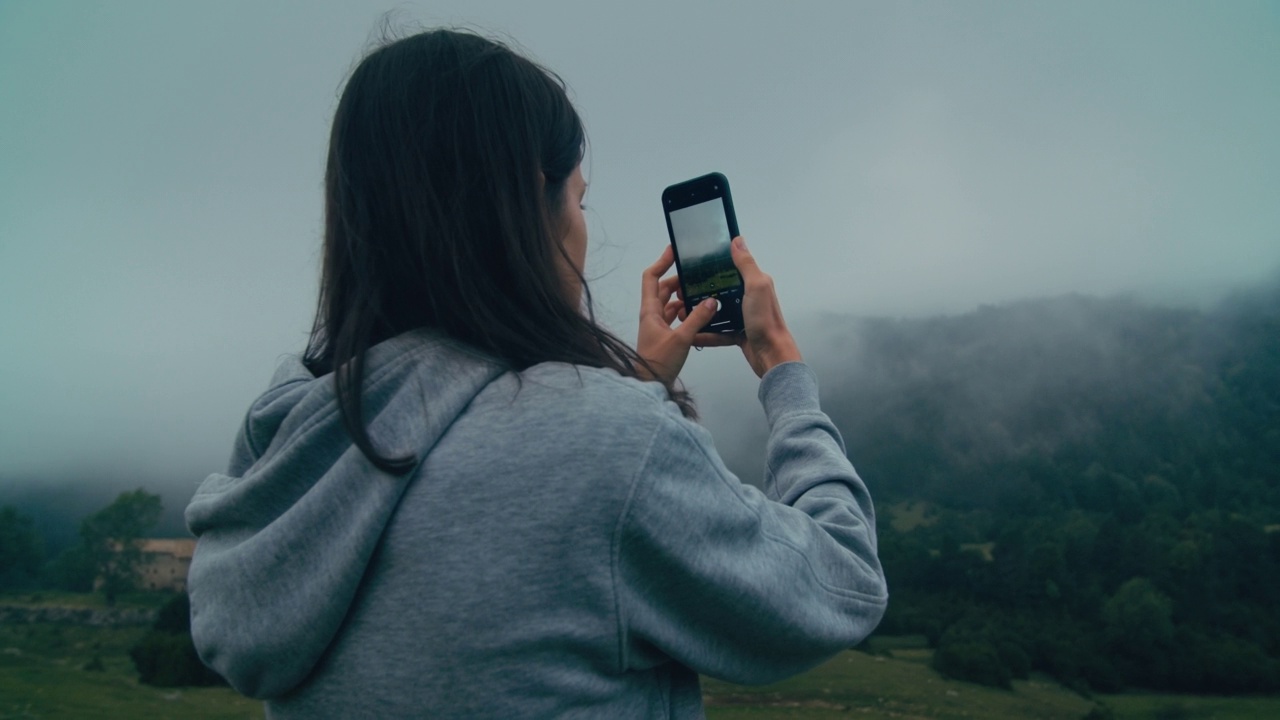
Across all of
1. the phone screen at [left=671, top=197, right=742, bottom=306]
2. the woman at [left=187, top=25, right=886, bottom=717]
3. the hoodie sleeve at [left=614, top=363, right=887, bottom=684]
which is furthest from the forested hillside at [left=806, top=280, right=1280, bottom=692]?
the woman at [left=187, top=25, right=886, bottom=717]

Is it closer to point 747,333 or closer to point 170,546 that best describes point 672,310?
point 747,333

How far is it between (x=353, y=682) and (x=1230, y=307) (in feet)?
11.4

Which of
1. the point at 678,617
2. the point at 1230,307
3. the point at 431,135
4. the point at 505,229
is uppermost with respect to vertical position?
the point at 431,135

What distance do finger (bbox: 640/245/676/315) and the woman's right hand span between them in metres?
0.17

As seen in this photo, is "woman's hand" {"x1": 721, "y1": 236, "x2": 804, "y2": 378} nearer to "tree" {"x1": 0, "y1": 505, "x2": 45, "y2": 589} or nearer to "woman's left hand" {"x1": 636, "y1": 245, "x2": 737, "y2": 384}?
"woman's left hand" {"x1": 636, "y1": 245, "x2": 737, "y2": 384}

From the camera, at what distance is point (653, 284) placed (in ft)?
4.51

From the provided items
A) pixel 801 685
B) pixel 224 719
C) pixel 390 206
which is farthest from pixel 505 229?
pixel 224 719

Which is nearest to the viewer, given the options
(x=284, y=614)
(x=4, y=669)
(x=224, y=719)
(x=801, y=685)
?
(x=284, y=614)

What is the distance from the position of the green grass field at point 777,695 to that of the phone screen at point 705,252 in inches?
52.7

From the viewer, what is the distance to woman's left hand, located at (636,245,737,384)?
117cm

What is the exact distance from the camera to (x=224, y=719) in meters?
2.70

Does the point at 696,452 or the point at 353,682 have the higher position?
the point at 696,452

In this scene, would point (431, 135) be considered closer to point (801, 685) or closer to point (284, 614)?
point (284, 614)

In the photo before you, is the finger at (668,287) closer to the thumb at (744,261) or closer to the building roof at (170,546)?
the thumb at (744,261)
